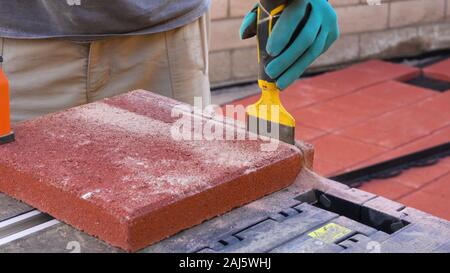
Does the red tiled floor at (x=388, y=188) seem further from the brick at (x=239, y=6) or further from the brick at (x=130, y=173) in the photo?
the brick at (x=130, y=173)

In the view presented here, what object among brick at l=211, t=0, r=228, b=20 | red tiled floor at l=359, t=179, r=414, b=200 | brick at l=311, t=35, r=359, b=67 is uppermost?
brick at l=211, t=0, r=228, b=20

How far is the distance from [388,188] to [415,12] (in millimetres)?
2141

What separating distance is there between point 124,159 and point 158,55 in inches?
30.5

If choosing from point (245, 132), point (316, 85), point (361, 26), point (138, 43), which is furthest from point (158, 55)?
point (361, 26)

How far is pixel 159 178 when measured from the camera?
1.32 metres

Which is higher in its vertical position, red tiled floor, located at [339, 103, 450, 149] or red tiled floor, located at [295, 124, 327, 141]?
red tiled floor, located at [295, 124, 327, 141]

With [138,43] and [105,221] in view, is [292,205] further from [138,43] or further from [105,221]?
[138,43]

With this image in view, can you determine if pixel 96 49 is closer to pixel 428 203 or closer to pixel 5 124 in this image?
pixel 5 124

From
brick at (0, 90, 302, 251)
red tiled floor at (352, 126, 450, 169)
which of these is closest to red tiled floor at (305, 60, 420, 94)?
red tiled floor at (352, 126, 450, 169)

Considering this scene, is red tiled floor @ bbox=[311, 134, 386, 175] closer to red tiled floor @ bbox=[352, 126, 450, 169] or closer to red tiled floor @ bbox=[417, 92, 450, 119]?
red tiled floor @ bbox=[352, 126, 450, 169]

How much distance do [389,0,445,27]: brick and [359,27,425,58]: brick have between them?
7cm

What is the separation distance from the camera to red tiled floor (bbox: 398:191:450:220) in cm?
338

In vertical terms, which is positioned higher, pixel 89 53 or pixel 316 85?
pixel 89 53

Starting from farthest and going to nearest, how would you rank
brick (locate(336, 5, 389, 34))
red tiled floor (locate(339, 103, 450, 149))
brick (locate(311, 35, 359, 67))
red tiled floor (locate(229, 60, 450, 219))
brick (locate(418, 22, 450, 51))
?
brick (locate(418, 22, 450, 51)) → brick (locate(311, 35, 359, 67)) → brick (locate(336, 5, 389, 34)) → red tiled floor (locate(339, 103, 450, 149)) → red tiled floor (locate(229, 60, 450, 219))
